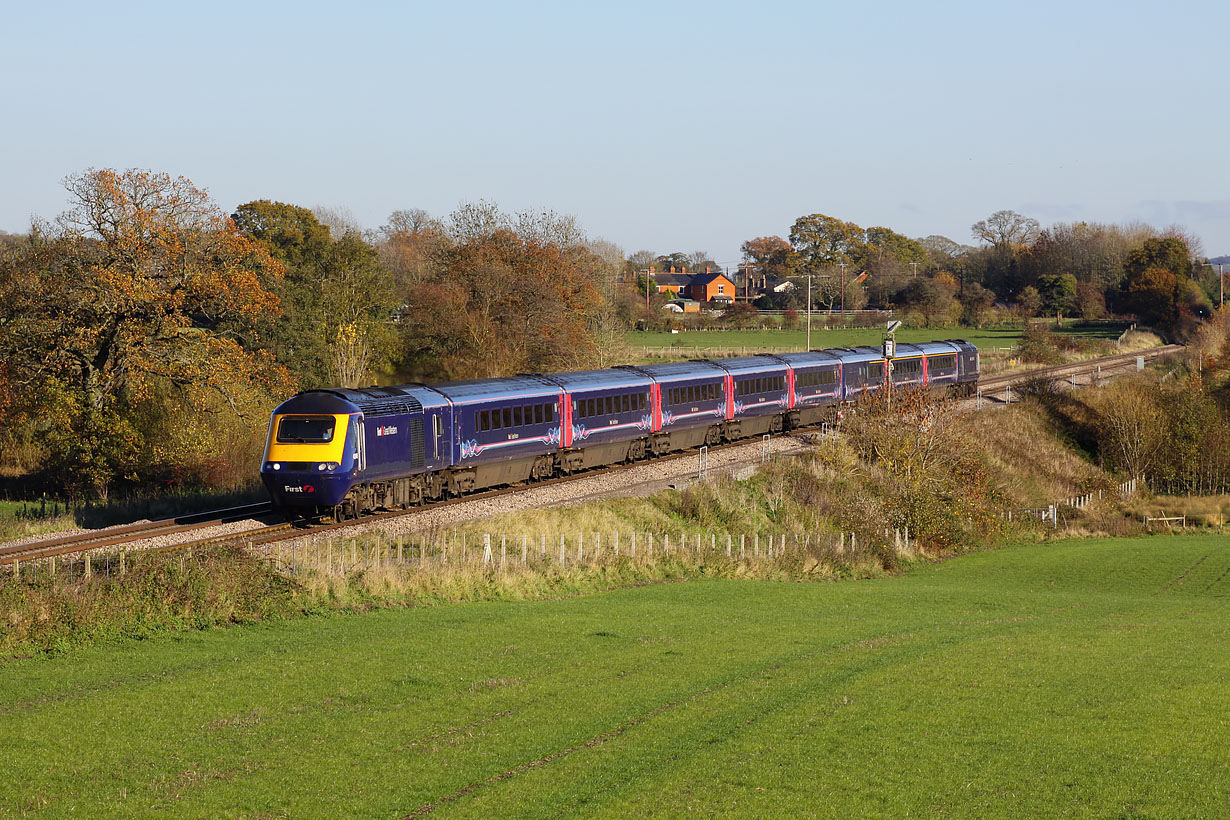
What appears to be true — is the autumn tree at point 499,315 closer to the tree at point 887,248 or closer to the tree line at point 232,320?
the tree line at point 232,320

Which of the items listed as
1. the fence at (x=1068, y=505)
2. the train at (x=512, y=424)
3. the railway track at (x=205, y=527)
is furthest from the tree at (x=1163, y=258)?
the railway track at (x=205, y=527)

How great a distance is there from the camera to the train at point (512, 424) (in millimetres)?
30266

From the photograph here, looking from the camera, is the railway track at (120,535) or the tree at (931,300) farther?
the tree at (931,300)

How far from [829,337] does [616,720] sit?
357 ft

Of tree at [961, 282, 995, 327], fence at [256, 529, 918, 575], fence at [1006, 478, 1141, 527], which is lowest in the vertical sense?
fence at [1006, 478, 1141, 527]

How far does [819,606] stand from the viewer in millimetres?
28188

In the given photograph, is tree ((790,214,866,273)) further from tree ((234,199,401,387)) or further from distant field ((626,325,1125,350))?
tree ((234,199,401,387))

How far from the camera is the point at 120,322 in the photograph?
41469mm

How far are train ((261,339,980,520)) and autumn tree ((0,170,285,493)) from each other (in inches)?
424

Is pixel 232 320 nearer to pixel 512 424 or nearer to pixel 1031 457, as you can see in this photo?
pixel 512 424

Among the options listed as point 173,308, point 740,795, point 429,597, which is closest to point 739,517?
point 429,597

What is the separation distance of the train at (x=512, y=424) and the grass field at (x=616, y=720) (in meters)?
7.59

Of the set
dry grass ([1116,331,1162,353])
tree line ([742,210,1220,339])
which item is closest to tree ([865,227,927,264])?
tree line ([742,210,1220,339])

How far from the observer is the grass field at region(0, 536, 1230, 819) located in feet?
41.0
